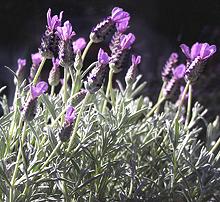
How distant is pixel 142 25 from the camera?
9.48 feet

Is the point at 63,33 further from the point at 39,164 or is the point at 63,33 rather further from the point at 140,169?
the point at 140,169

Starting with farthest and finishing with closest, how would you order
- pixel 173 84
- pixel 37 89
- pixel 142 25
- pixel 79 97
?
pixel 142 25
pixel 173 84
pixel 79 97
pixel 37 89

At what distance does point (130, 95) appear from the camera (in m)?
1.55

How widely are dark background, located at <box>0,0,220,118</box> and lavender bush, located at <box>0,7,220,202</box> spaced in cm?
135

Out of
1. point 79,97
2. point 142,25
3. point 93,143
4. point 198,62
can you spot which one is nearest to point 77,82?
point 79,97

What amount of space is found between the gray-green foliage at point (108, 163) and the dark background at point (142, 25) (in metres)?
1.37

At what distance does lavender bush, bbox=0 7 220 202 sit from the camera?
3.98 feet

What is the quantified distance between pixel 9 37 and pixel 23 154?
179 centimetres

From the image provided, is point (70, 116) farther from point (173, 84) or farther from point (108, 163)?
point (173, 84)

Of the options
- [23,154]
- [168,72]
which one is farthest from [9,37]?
[23,154]

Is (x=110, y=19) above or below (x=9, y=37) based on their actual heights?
below

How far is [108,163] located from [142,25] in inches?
65.5

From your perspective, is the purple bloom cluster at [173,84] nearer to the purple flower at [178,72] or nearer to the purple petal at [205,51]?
the purple flower at [178,72]

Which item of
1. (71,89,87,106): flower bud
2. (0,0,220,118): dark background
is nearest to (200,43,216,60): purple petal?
Answer: (71,89,87,106): flower bud
